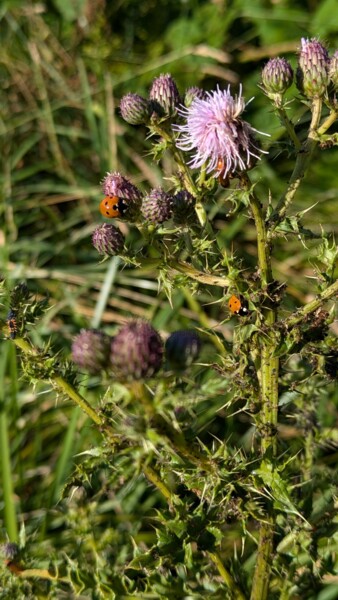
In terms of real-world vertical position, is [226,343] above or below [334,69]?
below

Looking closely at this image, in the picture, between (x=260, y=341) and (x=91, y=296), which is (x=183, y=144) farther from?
(x=91, y=296)

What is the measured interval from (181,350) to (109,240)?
35cm

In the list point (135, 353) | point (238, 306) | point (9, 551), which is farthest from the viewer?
point (9, 551)

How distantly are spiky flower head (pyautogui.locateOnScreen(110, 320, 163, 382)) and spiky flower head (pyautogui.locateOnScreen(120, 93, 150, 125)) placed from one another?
2.08ft

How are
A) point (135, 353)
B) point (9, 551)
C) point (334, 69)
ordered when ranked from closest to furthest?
point (135, 353)
point (334, 69)
point (9, 551)

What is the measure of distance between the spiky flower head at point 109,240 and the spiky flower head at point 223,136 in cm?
23

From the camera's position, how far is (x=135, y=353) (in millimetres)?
1178

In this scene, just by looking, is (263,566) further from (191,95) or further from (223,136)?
(191,95)

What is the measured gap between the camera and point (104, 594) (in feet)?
4.99

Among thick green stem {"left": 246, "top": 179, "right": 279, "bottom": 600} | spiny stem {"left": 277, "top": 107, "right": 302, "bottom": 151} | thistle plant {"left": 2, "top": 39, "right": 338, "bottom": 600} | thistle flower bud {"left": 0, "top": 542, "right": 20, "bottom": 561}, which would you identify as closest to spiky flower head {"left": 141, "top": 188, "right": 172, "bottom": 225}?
thistle plant {"left": 2, "top": 39, "right": 338, "bottom": 600}

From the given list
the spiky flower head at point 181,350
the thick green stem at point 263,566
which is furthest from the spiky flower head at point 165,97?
the thick green stem at point 263,566

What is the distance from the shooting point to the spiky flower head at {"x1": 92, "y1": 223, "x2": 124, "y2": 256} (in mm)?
1517

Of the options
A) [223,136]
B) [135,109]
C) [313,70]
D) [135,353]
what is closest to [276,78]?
[313,70]

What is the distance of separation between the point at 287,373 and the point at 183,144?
1.95ft
